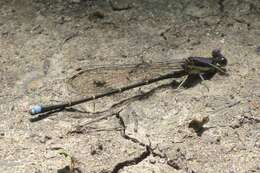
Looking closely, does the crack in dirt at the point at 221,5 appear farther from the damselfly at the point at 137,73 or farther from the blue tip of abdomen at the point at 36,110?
the blue tip of abdomen at the point at 36,110

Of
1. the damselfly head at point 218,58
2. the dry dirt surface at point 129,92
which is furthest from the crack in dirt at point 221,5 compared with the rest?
the damselfly head at point 218,58

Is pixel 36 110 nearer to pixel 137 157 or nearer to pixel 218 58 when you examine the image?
pixel 137 157

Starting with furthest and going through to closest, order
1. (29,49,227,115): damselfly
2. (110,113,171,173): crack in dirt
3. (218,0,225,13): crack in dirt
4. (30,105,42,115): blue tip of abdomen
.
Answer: (218,0,225,13): crack in dirt
(29,49,227,115): damselfly
(30,105,42,115): blue tip of abdomen
(110,113,171,173): crack in dirt

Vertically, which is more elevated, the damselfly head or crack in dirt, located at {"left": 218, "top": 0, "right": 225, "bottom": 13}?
crack in dirt, located at {"left": 218, "top": 0, "right": 225, "bottom": 13}

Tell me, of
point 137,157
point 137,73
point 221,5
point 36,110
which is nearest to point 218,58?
point 137,73

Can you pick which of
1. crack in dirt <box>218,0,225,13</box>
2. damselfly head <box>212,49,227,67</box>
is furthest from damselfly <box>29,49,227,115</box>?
crack in dirt <box>218,0,225,13</box>

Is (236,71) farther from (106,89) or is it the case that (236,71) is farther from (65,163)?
(65,163)

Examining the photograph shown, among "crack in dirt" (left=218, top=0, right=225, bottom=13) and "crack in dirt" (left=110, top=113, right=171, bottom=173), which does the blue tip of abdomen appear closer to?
"crack in dirt" (left=110, top=113, right=171, bottom=173)
